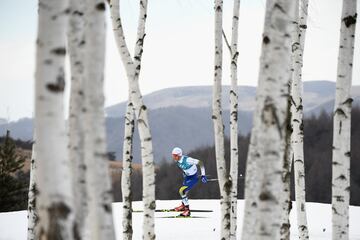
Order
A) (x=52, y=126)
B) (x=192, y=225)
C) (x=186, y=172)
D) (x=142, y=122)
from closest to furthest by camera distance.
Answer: (x=52, y=126)
(x=142, y=122)
(x=192, y=225)
(x=186, y=172)

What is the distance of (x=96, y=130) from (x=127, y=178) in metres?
4.37

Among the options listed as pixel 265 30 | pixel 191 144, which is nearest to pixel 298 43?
pixel 265 30

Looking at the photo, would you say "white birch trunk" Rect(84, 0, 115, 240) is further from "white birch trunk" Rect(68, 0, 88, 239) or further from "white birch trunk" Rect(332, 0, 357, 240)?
"white birch trunk" Rect(332, 0, 357, 240)

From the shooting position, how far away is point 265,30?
3527mm

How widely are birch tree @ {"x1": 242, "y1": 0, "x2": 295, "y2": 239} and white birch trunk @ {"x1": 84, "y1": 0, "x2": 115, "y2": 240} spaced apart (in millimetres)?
977

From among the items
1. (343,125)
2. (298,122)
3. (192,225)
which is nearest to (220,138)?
(298,122)

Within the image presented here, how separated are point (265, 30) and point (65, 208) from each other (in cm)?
180

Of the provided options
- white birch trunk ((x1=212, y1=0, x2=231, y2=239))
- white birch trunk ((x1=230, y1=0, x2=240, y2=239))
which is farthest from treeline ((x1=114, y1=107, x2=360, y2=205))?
white birch trunk ((x1=212, y1=0, x2=231, y2=239))

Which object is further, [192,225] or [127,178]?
[192,225]

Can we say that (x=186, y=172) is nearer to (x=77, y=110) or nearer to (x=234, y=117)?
(x=234, y=117)

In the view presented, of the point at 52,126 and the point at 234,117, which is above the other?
the point at 234,117

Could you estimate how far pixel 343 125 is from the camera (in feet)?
14.5

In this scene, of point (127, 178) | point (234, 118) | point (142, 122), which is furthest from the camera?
point (234, 118)

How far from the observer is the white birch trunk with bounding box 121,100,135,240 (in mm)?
7375
